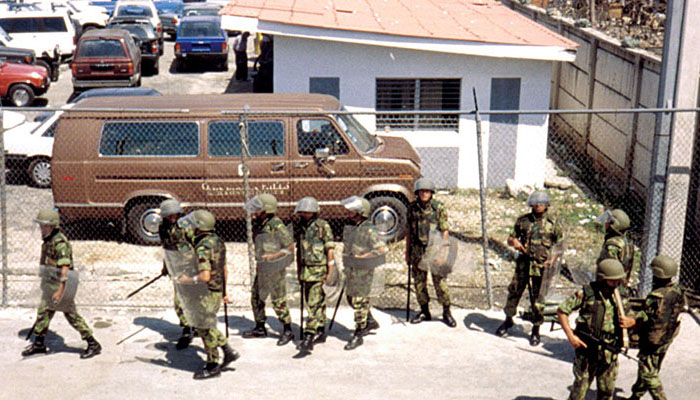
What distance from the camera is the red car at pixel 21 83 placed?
19.9 m

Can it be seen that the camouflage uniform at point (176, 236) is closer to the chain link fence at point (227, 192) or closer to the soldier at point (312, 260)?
the soldier at point (312, 260)

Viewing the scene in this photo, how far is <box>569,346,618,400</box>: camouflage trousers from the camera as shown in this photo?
6.07 meters

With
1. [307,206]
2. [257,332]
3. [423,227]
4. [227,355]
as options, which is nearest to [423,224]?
[423,227]

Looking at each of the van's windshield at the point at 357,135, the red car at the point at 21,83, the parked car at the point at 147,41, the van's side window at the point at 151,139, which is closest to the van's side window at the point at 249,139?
the van's side window at the point at 151,139

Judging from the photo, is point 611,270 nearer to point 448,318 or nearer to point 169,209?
point 448,318

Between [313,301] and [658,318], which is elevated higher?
[658,318]

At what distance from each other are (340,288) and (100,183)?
399 centimetres

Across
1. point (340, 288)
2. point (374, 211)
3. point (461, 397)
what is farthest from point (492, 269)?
point (461, 397)

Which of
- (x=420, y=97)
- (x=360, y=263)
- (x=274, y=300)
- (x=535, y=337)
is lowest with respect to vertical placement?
(x=535, y=337)

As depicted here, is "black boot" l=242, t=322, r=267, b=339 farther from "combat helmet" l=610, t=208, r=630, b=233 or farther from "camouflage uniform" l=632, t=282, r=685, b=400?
"camouflage uniform" l=632, t=282, r=685, b=400

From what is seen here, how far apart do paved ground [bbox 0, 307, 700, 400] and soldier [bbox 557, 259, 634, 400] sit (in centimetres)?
95

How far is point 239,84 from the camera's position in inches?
933

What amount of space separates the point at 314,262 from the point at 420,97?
701cm

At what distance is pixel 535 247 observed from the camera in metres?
7.81
